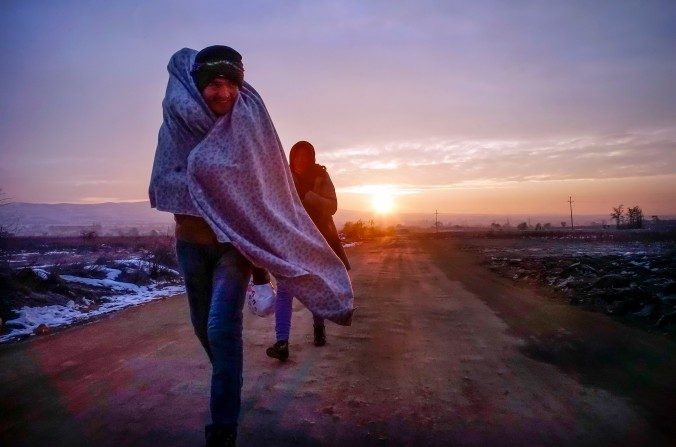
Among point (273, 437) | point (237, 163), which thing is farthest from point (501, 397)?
point (237, 163)

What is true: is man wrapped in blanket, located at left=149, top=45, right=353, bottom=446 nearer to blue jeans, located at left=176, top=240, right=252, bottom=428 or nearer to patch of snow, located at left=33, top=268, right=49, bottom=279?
blue jeans, located at left=176, top=240, right=252, bottom=428

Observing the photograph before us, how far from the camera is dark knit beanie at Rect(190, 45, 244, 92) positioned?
8.19 ft

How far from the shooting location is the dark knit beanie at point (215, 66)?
8.19 feet

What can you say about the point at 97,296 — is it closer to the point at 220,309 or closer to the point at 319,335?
the point at 319,335

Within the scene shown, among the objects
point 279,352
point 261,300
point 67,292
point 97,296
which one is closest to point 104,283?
point 97,296

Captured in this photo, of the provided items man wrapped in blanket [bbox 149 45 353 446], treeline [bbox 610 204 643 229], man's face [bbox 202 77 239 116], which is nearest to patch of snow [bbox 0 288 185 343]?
man wrapped in blanket [bbox 149 45 353 446]

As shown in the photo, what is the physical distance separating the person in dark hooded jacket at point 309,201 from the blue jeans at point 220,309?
174 centimetres

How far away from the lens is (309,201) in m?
4.46

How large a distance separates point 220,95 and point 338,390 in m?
2.24

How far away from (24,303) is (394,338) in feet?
18.1

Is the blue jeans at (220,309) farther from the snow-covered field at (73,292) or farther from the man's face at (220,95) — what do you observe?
the snow-covered field at (73,292)

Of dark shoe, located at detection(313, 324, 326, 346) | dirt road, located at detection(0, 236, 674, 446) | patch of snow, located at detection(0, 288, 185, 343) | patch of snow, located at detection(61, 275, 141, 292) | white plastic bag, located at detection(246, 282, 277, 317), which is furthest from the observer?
patch of snow, located at detection(61, 275, 141, 292)

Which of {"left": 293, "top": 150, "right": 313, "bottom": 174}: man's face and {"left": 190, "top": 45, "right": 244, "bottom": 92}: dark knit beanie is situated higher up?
{"left": 190, "top": 45, "right": 244, "bottom": 92}: dark knit beanie

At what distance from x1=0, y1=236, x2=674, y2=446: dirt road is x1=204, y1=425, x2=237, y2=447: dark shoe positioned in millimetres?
334
